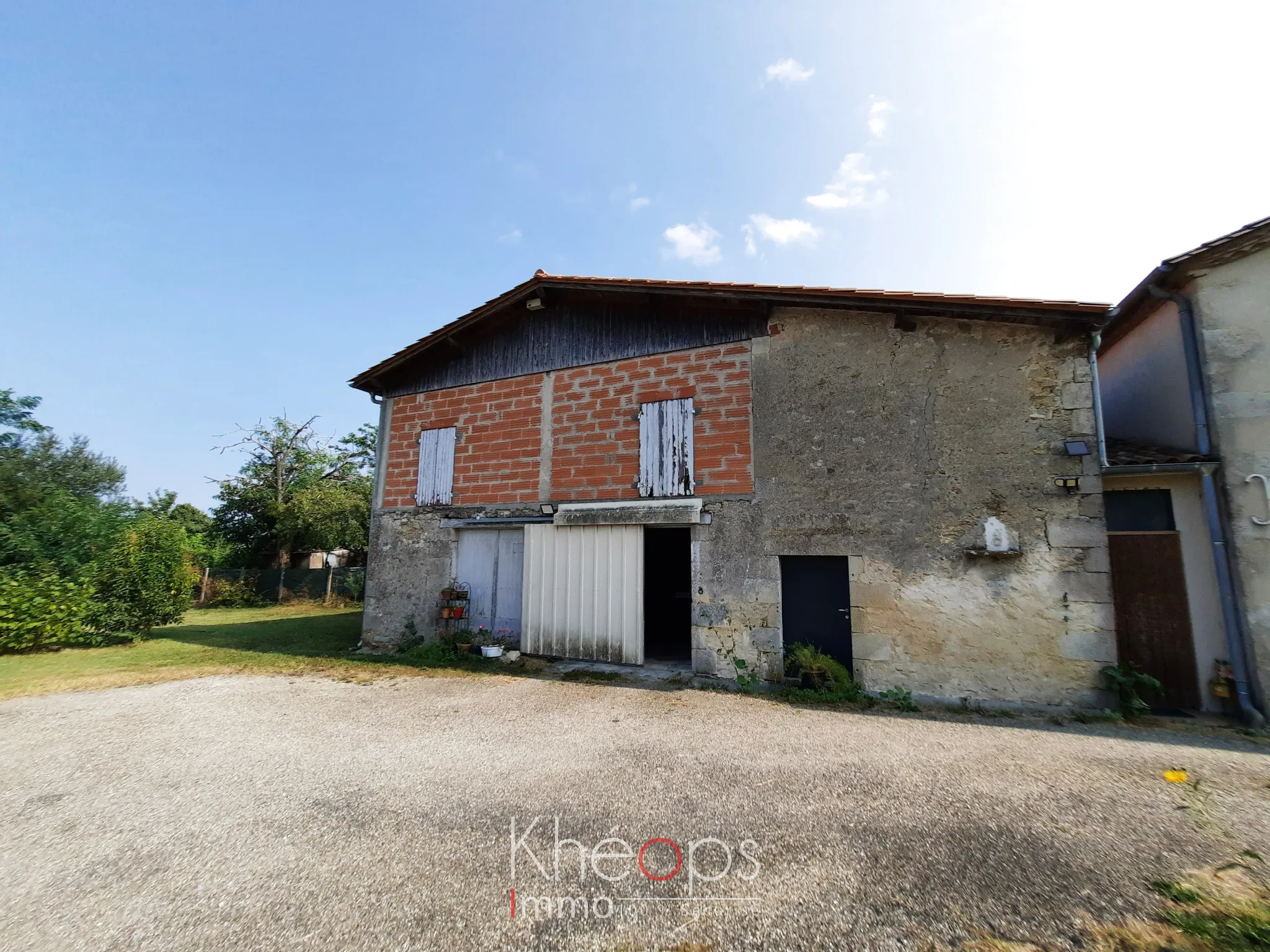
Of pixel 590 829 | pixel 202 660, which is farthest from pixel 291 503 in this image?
pixel 590 829

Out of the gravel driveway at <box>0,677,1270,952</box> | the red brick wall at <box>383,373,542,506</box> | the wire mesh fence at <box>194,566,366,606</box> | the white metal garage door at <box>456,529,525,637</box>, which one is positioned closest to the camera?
the gravel driveway at <box>0,677,1270,952</box>

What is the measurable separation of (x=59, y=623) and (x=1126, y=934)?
51.4 feet

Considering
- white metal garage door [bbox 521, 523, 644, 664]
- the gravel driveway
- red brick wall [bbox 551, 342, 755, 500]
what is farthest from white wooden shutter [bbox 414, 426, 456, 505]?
the gravel driveway

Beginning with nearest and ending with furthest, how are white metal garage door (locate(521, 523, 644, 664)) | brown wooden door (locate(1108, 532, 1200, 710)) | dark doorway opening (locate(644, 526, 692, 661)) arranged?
brown wooden door (locate(1108, 532, 1200, 710)) → white metal garage door (locate(521, 523, 644, 664)) → dark doorway opening (locate(644, 526, 692, 661))

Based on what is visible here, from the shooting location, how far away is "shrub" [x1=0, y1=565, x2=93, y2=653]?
973 cm

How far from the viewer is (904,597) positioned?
6.69 m

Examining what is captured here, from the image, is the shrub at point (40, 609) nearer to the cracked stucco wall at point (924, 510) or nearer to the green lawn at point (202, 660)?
the green lawn at point (202, 660)

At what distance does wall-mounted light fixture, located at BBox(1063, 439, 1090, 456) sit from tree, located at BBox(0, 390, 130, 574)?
17.7 meters

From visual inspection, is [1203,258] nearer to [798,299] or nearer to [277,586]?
[798,299]

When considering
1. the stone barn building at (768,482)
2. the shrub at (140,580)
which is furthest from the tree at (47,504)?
the stone barn building at (768,482)

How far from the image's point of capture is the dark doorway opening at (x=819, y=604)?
709 cm

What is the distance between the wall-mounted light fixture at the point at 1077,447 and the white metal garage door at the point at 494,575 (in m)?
7.87

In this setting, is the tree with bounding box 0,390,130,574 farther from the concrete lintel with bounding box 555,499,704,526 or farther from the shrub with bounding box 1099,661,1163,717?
the shrub with bounding box 1099,661,1163,717

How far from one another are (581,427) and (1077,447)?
6790mm
